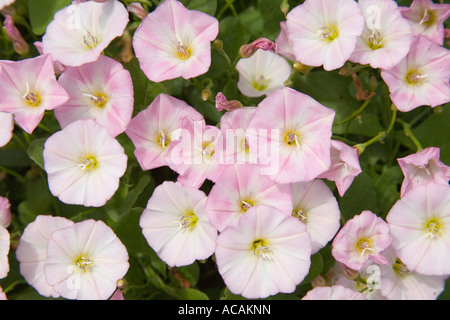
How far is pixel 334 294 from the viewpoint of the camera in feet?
4.38

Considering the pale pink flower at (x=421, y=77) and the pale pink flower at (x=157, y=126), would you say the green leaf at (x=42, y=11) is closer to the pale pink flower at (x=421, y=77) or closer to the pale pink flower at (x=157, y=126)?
the pale pink flower at (x=157, y=126)

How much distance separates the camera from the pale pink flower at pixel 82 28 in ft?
4.41

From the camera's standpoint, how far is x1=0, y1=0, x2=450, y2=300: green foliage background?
147 cm

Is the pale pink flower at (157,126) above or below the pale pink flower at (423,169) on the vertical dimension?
above

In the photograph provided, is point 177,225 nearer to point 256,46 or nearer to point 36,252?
point 36,252

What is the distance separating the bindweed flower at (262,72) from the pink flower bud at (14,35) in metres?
0.63

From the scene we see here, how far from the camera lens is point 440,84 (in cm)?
137

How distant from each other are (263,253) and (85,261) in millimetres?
470

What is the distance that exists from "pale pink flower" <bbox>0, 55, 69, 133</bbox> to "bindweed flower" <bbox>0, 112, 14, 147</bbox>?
2 centimetres

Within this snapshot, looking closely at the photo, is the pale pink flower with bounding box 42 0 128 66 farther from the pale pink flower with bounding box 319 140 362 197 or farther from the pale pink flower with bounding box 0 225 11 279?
the pale pink flower with bounding box 319 140 362 197

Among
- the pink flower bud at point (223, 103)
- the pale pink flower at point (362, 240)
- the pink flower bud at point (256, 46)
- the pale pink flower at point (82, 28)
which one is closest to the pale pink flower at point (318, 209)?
the pale pink flower at point (362, 240)

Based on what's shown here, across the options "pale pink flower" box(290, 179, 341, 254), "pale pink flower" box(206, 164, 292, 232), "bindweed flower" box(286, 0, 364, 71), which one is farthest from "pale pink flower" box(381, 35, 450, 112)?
"pale pink flower" box(206, 164, 292, 232)

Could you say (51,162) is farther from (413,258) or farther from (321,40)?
(413,258)

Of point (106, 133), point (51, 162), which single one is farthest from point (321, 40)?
point (51, 162)
